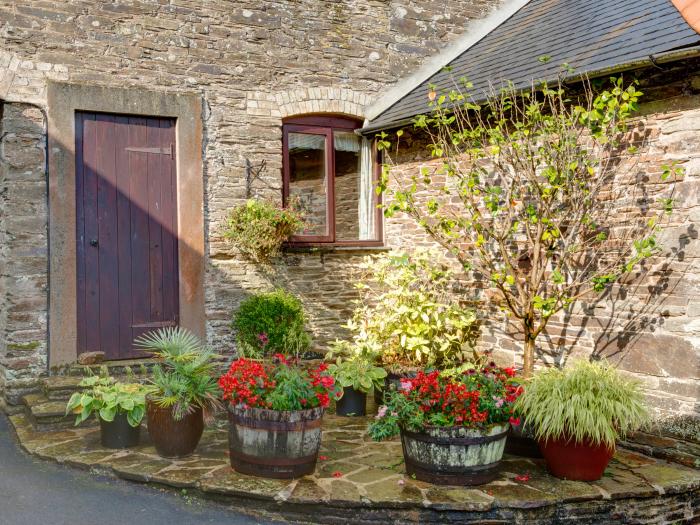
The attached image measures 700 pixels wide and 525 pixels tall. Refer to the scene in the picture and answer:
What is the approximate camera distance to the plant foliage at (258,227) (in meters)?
7.50

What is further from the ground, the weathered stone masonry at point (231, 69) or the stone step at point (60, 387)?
the weathered stone masonry at point (231, 69)

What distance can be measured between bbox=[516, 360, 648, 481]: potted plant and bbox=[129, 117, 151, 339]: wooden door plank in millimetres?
4116

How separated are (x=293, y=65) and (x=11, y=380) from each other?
445 cm

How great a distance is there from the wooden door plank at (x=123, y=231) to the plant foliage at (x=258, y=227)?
3.39ft

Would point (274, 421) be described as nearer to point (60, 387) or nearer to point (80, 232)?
point (60, 387)

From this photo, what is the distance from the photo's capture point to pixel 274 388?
4977 mm

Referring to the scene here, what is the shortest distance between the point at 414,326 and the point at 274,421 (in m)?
2.50

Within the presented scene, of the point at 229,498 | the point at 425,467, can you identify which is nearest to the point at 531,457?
the point at 425,467

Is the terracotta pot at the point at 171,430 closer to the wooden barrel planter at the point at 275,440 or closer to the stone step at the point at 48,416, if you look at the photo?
the wooden barrel planter at the point at 275,440

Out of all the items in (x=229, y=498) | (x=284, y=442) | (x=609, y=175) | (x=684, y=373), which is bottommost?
(x=229, y=498)

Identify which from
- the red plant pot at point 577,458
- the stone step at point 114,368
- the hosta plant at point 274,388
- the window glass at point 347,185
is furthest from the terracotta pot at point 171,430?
the window glass at point 347,185

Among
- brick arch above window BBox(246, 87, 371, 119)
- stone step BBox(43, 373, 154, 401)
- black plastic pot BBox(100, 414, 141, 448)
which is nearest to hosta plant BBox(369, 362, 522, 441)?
black plastic pot BBox(100, 414, 141, 448)

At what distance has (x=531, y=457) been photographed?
5559mm

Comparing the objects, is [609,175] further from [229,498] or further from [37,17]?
[37,17]
